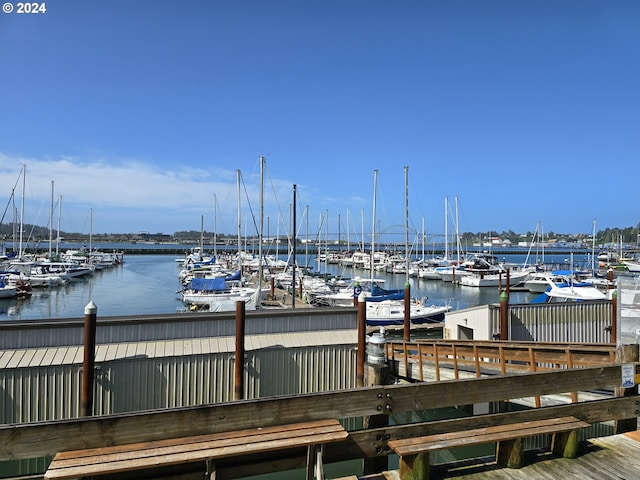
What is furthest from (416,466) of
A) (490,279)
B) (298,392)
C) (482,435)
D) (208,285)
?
(490,279)

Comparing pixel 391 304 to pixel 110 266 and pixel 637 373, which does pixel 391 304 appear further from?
pixel 110 266

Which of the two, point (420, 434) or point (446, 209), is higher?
point (446, 209)

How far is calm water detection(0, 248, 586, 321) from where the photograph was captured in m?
44.2

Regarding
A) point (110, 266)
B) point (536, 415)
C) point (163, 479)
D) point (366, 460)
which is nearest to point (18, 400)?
point (163, 479)

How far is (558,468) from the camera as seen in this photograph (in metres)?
5.04

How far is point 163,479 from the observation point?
400cm

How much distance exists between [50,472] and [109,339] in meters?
11.2

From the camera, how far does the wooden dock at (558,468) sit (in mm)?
4824

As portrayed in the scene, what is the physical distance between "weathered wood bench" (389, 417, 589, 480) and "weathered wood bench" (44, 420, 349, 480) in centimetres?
84

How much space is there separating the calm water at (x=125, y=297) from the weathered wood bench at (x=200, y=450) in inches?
1683

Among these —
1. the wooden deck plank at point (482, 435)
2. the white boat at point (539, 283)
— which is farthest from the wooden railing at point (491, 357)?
the white boat at point (539, 283)

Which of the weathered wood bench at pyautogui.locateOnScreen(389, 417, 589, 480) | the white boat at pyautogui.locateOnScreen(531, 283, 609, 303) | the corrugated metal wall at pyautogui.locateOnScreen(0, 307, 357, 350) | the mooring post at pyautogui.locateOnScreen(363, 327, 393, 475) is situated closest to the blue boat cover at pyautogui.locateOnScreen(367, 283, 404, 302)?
the white boat at pyautogui.locateOnScreen(531, 283, 609, 303)

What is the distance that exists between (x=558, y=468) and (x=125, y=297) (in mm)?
56904

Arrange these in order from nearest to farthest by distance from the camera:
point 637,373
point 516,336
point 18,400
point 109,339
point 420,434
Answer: point 420,434 → point 637,373 → point 18,400 → point 109,339 → point 516,336
